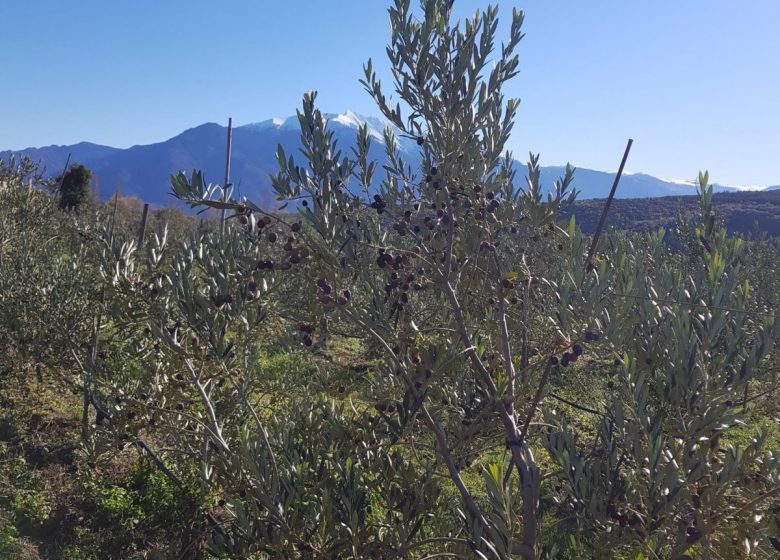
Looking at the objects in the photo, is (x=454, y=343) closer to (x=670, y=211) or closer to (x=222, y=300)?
(x=222, y=300)

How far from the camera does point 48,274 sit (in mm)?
6531

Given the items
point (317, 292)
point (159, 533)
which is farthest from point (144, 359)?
point (159, 533)

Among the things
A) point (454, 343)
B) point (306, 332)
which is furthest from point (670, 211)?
point (306, 332)

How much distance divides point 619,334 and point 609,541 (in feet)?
2.70

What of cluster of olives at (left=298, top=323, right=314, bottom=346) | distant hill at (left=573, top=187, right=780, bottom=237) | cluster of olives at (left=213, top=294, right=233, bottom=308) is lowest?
cluster of olives at (left=298, top=323, right=314, bottom=346)

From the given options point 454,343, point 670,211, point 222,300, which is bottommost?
point 454,343

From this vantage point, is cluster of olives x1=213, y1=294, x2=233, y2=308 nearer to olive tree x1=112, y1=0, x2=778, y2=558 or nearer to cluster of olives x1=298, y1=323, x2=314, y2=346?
olive tree x1=112, y1=0, x2=778, y2=558

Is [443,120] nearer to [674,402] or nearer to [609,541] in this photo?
[674,402]

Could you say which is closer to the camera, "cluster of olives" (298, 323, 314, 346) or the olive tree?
the olive tree

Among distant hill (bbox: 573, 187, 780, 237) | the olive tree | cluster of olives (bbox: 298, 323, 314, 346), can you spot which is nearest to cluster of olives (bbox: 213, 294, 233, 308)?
the olive tree

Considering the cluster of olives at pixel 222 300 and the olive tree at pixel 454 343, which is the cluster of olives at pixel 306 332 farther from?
the cluster of olives at pixel 222 300

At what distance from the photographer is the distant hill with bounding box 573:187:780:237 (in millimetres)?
44031

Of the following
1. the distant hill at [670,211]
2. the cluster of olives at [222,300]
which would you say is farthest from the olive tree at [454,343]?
the distant hill at [670,211]

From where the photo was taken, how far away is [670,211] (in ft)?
159
